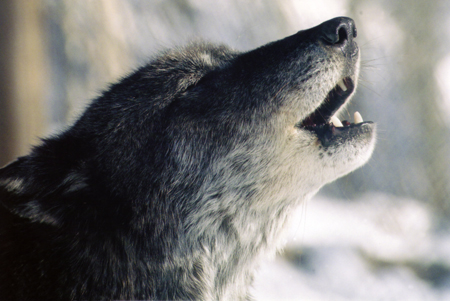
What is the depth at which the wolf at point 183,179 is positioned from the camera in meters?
1.24

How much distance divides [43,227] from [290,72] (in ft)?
3.49

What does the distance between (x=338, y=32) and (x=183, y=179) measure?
2.58ft

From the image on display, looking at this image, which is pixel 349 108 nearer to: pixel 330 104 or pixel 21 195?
pixel 330 104

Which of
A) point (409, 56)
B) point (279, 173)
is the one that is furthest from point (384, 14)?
point (279, 173)

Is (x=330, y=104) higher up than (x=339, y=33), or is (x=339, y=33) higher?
(x=339, y=33)

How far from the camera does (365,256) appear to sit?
1831 mm

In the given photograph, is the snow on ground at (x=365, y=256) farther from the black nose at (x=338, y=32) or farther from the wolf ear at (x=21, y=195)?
the wolf ear at (x=21, y=195)

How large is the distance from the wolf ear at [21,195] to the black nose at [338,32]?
119 centimetres

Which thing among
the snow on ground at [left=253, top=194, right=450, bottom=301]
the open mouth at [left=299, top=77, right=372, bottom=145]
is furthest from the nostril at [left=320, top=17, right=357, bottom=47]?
the snow on ground at [left=253, top=194, right=450, bottom=301]

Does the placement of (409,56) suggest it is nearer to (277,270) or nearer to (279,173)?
(279,173)

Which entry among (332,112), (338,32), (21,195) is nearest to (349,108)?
(332,112)

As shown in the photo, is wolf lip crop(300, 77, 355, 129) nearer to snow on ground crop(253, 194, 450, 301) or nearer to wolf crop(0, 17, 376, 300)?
wolf crop(0, 17, 376, 300)

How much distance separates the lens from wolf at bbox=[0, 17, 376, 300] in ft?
4.06

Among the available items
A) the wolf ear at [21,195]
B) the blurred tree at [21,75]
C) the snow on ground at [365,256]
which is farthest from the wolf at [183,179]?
the snow on ground at [365,256]
